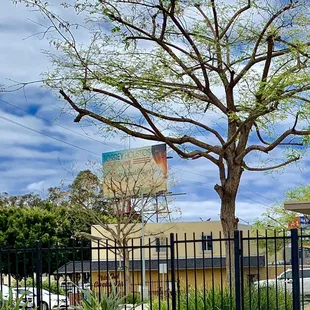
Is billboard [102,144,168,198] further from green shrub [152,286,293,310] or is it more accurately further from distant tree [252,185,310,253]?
green shrub [152,286,293,310]

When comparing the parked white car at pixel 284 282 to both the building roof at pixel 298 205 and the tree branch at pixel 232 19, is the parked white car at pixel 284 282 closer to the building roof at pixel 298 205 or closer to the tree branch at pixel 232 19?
the building roof at pixel 298 205

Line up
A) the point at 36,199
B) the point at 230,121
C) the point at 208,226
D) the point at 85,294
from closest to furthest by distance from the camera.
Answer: the point at 85,294 < the point at 230,121 < the point at 208,226 < the point at 36,199

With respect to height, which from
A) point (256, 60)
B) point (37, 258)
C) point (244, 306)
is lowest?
point (244, 306)

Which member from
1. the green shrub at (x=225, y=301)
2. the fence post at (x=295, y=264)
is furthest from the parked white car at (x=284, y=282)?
the green shrub at (x=225, y=301)

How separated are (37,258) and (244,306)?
391cm

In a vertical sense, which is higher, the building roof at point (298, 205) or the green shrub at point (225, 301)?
the building roof at point (298, 205)

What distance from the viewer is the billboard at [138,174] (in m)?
39.4

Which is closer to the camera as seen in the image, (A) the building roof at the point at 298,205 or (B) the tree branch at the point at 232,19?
(A) the building roof at the point at 298,205

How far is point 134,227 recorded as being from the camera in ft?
129

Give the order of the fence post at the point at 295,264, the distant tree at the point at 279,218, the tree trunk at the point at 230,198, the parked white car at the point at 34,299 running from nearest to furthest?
the fence post at the point at 295,264, the parked white car at the point at 34,299, the tree trunk at the point at 230,198, the distant tree at the point at 279,218

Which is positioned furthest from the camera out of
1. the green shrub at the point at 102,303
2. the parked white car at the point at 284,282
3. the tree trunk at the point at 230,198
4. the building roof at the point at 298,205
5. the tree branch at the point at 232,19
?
the tree branch at the point at 232,19

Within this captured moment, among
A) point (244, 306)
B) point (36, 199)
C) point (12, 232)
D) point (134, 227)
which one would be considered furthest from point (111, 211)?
point (244, 306)

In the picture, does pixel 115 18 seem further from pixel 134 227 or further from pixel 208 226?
pixel 208 226

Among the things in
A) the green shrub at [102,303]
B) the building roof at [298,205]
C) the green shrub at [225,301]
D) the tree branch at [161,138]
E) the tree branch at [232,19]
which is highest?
the tree branch at [232,19]
